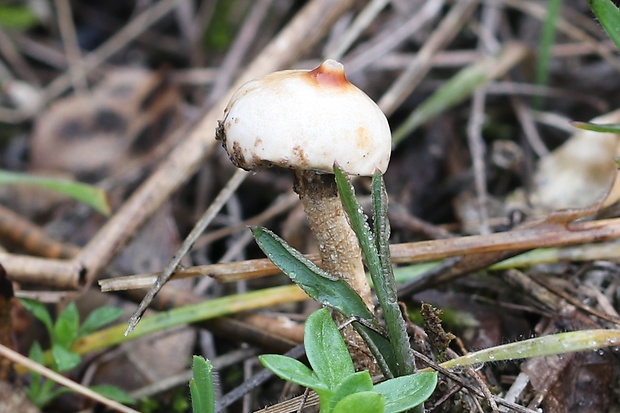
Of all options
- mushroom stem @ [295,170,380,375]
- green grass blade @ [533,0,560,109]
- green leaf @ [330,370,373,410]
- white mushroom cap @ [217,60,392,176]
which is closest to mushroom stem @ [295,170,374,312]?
mushroom stem @ [295,170,380,375]

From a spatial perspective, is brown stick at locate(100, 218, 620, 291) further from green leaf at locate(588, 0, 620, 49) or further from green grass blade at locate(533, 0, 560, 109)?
green grass blade at locate(533, 0, 560, 109)

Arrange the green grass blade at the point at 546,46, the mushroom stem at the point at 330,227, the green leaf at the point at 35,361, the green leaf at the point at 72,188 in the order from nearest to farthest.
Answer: the mushroom stem at the point at 330,227, the green leaf at the point at 35,361, the green leaf at the point at 72,188, the green grass blade at the point at 546,46

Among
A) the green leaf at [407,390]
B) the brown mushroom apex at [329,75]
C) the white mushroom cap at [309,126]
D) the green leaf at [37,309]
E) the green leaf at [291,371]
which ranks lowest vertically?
the green leaf at [407,390]

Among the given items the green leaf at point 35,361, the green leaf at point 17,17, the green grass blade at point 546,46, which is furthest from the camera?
the green leaf at point 17,17

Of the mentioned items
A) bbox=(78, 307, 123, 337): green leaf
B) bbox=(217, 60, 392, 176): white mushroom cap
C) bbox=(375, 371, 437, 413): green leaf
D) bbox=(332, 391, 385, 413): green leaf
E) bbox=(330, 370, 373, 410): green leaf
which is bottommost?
bbox=(375, 371, 437, 413): green leaf

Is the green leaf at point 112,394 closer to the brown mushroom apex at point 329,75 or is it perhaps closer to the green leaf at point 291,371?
the green leaf at point 291,371

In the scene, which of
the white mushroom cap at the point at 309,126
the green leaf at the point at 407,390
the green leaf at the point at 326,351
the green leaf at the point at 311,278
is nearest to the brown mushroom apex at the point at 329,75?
the white mushroom cap at the point at 309,126

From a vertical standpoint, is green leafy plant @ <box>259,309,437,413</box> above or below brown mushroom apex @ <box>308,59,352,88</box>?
below
